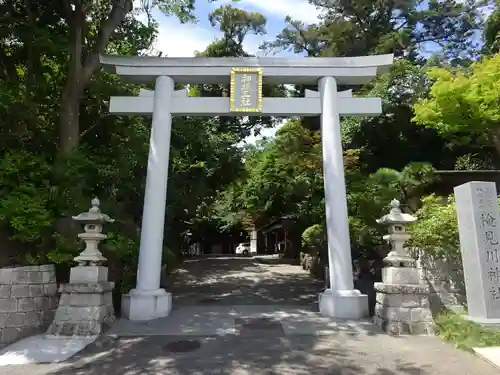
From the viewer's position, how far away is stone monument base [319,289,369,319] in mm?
7875

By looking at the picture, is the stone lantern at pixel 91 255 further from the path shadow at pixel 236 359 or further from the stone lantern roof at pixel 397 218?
the stone lantern roof at pixel 397 218

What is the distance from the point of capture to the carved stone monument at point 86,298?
271 inches

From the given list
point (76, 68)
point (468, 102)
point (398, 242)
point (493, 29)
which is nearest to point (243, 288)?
point (398, 242)

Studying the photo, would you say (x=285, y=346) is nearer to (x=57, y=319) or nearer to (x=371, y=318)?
(x=371, y=318)

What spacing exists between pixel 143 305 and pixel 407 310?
5.30m

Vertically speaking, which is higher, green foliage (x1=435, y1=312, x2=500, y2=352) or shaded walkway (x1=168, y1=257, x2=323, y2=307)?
shaded walkway (x1=168, y1=257, x2=323, y2=307)

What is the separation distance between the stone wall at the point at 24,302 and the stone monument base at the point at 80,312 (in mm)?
658

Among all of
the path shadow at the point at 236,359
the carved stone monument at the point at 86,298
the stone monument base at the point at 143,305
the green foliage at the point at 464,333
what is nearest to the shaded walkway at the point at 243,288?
the stone monument base at the point at 143,305

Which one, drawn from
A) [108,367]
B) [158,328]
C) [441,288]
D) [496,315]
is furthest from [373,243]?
[108,367]

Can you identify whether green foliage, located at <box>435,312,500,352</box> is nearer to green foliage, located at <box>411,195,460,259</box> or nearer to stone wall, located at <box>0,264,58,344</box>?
green foliage, located at <box>411,195,460,259</box>

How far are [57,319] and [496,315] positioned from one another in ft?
25.5

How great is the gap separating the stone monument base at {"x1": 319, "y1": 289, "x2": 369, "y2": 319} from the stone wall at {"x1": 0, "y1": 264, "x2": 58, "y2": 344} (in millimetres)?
5874

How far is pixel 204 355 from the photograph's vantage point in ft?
19.1

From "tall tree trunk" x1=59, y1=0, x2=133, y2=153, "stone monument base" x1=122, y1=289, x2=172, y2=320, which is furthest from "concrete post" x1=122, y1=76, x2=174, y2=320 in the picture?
"tall tree trunk" x1=59, y1=0, x2=133, y2=153
